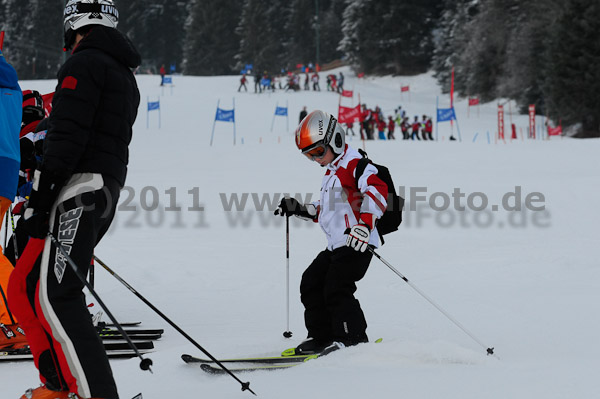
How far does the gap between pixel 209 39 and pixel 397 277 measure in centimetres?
7161

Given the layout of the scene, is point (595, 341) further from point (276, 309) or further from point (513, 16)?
point (513, 16)

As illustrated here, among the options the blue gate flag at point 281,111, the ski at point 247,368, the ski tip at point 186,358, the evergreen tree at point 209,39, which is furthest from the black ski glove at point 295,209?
the evergreen tree at point 209,39

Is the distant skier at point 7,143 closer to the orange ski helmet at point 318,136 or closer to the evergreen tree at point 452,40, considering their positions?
the orange ski helmet at point 318,136

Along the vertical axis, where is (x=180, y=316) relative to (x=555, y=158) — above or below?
below

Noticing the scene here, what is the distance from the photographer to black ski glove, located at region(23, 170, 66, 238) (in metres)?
2.98

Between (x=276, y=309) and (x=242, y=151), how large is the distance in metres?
16.2

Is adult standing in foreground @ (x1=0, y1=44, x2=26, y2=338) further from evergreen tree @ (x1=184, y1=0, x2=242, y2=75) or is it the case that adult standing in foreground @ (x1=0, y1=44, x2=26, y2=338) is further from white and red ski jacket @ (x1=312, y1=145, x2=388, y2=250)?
evergreen tree @ (x1=184, y1=0, x2=242, y2=75)

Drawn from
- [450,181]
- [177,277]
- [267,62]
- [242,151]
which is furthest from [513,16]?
[177,277]

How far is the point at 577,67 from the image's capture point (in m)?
38.8

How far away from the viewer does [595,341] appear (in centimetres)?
515

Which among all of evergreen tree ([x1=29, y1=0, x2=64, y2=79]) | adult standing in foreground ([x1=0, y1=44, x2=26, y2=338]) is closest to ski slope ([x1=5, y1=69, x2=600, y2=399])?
adult standing in foreground ([x1=0, y1=44, x2=26, y2=338])

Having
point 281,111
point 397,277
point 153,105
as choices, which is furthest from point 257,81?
point 397,277

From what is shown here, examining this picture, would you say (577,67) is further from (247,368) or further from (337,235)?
(247,368)

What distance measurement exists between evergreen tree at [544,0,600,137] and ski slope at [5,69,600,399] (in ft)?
61.9
